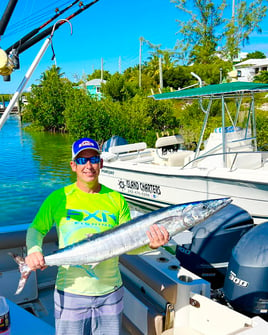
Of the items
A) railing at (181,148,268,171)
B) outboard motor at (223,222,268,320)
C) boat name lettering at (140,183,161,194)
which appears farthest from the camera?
boat name lettering at (140,183,161,194)

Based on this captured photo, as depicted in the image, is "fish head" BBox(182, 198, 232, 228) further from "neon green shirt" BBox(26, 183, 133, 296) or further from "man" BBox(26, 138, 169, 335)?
"neon green shirt" BBox(26, 183, 133, 296)

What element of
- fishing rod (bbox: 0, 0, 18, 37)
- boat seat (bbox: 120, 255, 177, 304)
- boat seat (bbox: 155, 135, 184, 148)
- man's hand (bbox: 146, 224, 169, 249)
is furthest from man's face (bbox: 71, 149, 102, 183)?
boat seat (bbox: 155, 135, 184, 148)

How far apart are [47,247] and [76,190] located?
1764 mm

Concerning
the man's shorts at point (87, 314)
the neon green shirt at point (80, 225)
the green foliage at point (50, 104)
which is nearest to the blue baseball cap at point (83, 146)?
the neon green shirt at point (80, 225)

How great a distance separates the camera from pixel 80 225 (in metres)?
1.98

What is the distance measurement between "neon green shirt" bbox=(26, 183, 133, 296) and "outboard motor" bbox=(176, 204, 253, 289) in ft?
6.54

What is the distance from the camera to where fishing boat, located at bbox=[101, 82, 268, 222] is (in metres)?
6.80

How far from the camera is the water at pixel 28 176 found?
994cm

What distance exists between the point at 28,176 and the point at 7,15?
29.9 feet

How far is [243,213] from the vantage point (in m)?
4.02

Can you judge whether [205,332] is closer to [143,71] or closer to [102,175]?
[102,175]

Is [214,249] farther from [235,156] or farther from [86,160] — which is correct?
[235,156]

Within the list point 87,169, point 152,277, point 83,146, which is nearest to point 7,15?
point 83,146

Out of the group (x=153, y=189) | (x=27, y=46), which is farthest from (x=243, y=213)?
(x=27, y=46)
